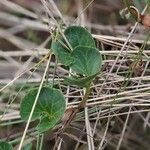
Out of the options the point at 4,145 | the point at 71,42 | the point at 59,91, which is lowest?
the point at 4,145

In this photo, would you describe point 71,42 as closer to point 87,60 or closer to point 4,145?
point 87,60

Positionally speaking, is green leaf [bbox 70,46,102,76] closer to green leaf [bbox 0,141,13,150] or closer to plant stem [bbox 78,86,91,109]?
A: plant stem [bbox 78,86,91,109]

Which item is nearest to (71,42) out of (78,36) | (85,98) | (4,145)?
(78,36)

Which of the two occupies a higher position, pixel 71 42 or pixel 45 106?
pixel 71 42

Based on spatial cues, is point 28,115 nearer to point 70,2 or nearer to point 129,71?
point 129,71

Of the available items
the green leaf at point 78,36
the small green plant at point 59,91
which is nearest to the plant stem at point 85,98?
the small green plant at point 59,91

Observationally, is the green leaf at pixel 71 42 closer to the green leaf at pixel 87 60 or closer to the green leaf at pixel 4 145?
the green leaf at pixel 87 60

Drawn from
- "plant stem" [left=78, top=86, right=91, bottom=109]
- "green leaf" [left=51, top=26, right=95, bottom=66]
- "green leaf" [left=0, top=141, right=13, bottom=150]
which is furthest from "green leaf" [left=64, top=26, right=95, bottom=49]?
"green leaf" [left=0, top=141, right=13, bottom=150]
